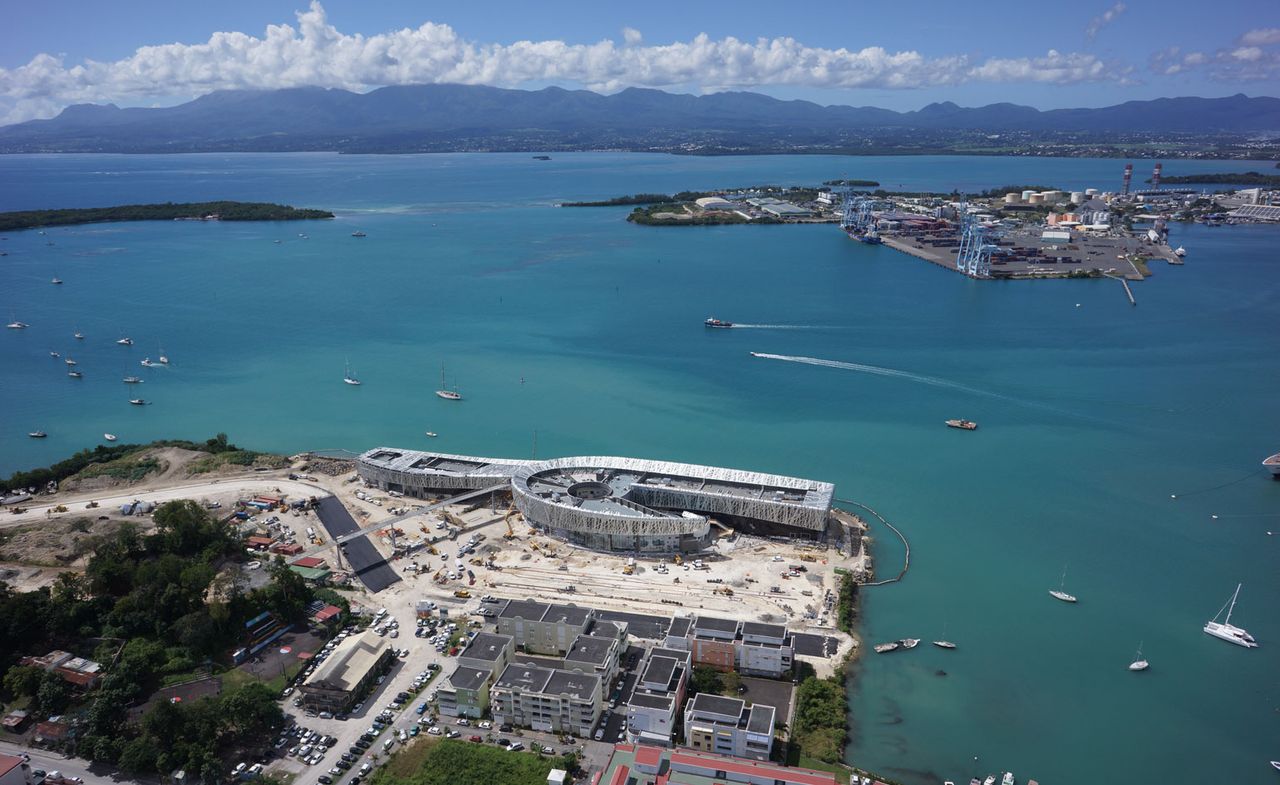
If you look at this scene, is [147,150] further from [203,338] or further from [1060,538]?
[1060,538]

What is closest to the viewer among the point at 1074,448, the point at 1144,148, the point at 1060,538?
the point at 1060,538

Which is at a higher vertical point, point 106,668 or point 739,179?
point 739,179

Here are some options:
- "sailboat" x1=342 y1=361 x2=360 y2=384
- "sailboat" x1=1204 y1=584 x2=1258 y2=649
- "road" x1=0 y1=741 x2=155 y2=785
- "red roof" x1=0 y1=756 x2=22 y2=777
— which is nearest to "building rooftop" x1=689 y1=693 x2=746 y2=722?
"road" x1=0 y1=741 x2=155 y2=785

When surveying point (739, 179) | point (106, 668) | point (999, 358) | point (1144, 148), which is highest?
point (1144, 148)

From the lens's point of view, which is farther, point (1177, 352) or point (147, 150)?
point (147, 150)

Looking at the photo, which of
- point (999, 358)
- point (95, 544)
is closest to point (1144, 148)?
point (999, 358)

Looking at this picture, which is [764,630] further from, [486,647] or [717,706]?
[486,647]

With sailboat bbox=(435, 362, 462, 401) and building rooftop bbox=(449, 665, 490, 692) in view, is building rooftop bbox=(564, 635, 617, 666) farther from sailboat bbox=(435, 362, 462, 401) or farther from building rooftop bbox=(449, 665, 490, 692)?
sailboat bbox=(435, 362, 462, 401)
